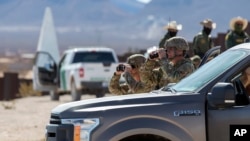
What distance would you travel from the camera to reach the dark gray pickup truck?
7.84m

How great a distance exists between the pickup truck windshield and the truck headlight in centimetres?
92

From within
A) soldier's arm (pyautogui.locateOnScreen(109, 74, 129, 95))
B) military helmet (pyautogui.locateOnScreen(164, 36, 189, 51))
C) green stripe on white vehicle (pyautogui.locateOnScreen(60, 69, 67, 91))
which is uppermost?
military helmet (pyautogui.locateOnScreen(164, 36, 189, 51))

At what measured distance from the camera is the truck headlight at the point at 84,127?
7953 mm

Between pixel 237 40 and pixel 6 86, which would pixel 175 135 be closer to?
pixel 237 40

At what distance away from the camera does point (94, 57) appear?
25984mm

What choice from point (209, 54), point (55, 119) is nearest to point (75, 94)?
point (209, 54)

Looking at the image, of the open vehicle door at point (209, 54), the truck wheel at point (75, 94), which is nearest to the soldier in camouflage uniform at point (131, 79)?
the open vehicle door at point (209, 54)

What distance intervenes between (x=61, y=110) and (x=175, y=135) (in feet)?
3.63

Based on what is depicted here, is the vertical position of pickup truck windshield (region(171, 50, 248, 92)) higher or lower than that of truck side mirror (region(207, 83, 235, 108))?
higher

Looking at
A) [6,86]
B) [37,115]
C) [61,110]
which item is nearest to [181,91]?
[61,110]

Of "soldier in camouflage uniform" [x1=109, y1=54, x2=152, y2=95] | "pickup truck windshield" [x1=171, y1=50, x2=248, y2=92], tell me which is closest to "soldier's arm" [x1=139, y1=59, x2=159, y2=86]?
"soldier in camouflage uniform" [x1=109, y1=54, x2=152, y2=95]

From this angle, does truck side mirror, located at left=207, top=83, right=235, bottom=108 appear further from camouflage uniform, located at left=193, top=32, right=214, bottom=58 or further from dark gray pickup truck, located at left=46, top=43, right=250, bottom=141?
camouflage uniform, located at left=193, top=32, right=214, bottom=58

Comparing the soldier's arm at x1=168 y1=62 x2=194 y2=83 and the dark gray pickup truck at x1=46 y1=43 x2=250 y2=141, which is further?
the soldier's arm at x1=168 y1=62 x2=194 y2=83

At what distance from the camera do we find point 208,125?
7.88 m
